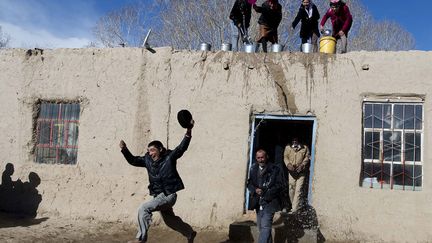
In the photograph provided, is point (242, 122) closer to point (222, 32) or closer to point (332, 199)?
point (332, 199)

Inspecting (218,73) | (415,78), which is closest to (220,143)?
(218,73)

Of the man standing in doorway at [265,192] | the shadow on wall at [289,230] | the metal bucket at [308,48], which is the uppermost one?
the metal bucket at [308,48]

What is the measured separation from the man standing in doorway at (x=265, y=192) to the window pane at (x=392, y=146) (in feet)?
6.78

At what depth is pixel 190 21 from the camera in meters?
21.4

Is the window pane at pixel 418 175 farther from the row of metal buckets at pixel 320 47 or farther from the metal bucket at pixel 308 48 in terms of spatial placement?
the metal bucket at pixel 308 48

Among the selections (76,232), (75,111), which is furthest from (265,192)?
(75,111)

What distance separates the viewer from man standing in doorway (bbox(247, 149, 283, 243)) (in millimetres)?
5730

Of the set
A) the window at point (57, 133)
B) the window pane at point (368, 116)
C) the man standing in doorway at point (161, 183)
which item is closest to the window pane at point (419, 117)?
the window pane at point (368, 116)

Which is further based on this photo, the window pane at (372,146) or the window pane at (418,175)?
the window pane at (372,146)

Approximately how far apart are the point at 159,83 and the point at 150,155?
7.20 ft

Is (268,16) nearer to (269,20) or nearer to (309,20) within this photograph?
(269,20)

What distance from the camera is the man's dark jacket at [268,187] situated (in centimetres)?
575

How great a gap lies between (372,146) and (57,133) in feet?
17.4

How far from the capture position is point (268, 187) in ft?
18.9
